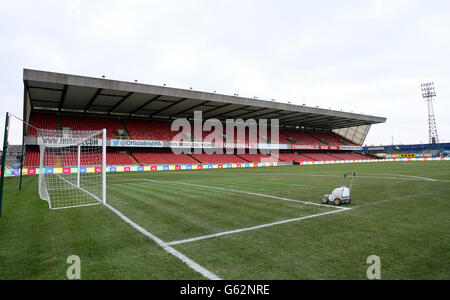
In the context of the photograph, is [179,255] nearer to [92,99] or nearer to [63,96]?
[63,96]

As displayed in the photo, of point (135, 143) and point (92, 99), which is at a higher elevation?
point (92, 99)

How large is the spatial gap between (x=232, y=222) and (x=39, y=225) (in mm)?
4864

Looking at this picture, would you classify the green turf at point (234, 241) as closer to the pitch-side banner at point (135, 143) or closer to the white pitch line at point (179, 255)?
the white pitch line at point (179, 255)

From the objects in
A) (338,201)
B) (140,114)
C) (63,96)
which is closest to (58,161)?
(63,96)

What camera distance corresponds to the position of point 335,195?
844 cm

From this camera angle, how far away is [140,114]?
1822 inches

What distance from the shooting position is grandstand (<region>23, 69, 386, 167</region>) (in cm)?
2998

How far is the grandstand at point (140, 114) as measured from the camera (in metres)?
30.0

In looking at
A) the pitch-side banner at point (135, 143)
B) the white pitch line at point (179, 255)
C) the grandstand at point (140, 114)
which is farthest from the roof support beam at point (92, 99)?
the white pitch line at point (179, 255)

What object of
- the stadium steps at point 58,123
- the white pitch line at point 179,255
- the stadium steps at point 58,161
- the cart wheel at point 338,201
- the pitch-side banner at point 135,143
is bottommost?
the white pitch line at point 179,255

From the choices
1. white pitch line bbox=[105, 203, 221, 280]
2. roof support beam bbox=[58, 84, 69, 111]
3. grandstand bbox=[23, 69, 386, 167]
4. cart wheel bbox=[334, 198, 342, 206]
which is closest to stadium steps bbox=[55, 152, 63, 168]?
grandstand bbox=[23, 69, 386, 167]

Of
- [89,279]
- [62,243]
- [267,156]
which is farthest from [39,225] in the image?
[267,156]

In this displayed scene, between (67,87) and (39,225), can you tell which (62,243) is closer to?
(39,225)

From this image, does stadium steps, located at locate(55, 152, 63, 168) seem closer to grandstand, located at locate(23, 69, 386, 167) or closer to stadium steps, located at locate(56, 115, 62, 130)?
grandstand, located at locate(23, 69, 386, 167)
